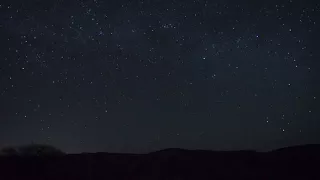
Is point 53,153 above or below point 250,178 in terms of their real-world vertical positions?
above

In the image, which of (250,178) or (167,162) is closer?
(250,178)

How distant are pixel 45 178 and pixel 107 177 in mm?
3772

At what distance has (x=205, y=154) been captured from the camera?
112 feet

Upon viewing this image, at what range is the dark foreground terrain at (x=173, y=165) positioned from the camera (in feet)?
104

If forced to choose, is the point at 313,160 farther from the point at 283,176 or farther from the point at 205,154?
the point at 205,154

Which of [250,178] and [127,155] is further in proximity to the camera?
[127,155]

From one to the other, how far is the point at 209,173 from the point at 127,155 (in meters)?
5.69

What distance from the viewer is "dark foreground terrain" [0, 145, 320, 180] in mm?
31703

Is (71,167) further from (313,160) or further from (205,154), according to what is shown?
(313,160)

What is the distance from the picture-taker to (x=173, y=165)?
108 ft

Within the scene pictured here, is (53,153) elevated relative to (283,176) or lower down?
elevated

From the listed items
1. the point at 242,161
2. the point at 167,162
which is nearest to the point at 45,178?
the point at 167,162

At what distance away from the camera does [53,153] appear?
34750 mm

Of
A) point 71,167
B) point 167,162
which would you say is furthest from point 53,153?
point 167,162
